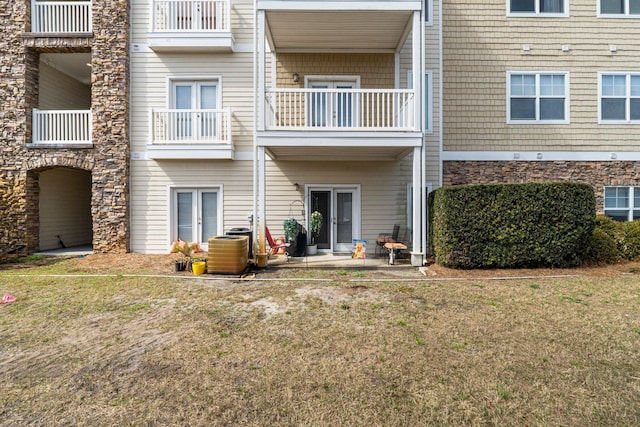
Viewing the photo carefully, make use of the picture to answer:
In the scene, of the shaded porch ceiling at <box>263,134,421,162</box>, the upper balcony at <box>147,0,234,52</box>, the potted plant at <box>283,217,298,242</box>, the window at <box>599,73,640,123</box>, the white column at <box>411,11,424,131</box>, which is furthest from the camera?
the window at <box>599,73,640,123</box>

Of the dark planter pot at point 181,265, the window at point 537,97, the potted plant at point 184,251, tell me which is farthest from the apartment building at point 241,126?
the window at point 537,97

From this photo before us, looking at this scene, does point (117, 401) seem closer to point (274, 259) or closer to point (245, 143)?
point (274, 259)

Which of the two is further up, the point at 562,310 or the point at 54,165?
the point at 54,165

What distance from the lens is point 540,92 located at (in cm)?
→ 1074

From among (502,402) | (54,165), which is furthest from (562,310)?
(54,165)

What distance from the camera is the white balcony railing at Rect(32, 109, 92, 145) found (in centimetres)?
1012

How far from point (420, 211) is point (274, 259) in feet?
13.9

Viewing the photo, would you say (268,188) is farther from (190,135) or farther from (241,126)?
(190,135)

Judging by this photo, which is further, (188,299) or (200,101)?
(200,101)

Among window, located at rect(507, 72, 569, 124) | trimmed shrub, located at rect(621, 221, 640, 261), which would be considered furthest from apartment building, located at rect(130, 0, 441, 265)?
trimmed shrub, located at rect(621, 221, 640, 261)

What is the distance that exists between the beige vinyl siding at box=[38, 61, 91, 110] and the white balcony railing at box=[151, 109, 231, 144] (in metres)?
4.24

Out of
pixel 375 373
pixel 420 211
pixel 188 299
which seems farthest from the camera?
pixel 420 211

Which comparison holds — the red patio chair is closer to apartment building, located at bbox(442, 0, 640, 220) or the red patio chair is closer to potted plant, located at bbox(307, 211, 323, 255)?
potted plant, located at bbox(307, 211, 323, 255)

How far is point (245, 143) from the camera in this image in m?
10.3
